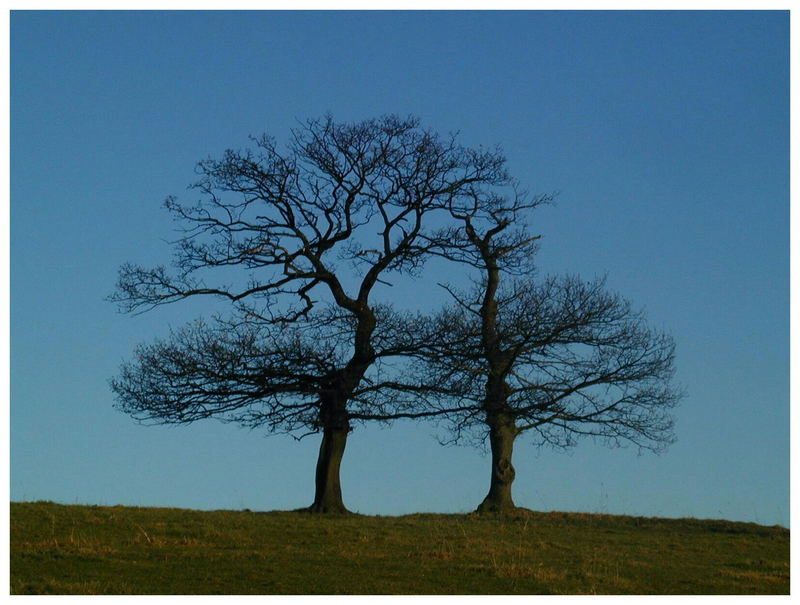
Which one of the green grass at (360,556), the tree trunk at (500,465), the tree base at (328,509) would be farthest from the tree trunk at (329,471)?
the tree trunk at (500,465)

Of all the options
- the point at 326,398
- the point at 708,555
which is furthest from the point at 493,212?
the point at 708,555

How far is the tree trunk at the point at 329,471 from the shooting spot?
2919 cm

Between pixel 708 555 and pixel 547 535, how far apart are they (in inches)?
140

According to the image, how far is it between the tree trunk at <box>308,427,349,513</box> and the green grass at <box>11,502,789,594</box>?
8.72 ft

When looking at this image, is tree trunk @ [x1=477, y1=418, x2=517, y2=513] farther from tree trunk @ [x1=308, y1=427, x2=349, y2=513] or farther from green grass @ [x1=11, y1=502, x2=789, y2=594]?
tree trunk @ [x1=308, y1=427, x2=349, y2=513]

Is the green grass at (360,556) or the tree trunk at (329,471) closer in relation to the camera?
the green grass at (360,556)

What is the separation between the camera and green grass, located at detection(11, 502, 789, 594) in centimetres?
1691

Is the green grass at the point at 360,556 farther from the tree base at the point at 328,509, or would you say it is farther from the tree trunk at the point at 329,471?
the tree trunk at the point at 329,471

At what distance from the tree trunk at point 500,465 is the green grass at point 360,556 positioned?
10.4 feet

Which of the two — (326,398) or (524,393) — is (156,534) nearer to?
(326,398)

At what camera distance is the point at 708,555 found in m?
22.1

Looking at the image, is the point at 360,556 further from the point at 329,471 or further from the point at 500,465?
the point at 500,465

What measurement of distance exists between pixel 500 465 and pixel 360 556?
11109 millimetres

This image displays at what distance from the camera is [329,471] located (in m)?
29.4
